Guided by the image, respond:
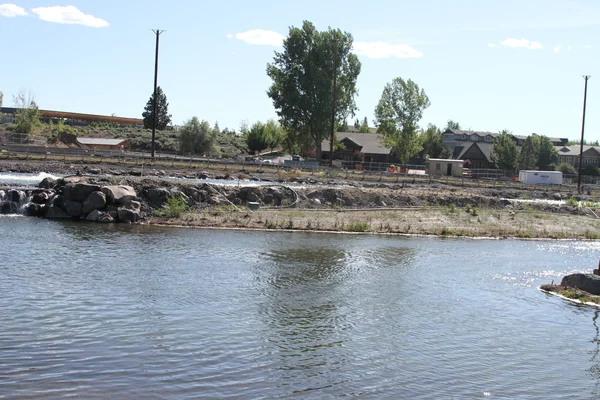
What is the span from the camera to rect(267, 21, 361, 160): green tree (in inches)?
3846

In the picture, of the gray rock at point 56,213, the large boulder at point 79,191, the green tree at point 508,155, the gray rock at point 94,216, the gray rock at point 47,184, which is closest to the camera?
the gray rock at point 94,216

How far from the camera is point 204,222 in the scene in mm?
39500

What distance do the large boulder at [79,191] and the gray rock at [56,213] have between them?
102cm

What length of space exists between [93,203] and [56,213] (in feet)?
7.74

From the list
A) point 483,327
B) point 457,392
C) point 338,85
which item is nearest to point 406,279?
point 483,327

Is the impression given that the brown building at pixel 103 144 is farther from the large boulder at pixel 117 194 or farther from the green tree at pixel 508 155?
the green tree at pixel 508 155

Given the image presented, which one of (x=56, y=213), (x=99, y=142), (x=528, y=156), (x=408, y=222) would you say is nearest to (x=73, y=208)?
(x=56, y=213)

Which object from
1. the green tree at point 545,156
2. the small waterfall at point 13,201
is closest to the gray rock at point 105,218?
the small waterfall at point 13,201

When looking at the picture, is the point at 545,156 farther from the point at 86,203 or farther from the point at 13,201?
the point at 13,201

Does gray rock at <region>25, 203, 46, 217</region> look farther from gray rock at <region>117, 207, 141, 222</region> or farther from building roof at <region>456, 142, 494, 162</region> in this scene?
building roof at <region>456, 142, 494, 162</region>

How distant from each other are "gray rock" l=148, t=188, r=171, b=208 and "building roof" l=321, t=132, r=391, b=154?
74.8m

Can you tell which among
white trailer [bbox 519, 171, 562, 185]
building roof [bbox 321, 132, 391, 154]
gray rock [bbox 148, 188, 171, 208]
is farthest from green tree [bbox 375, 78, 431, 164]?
gray rock [bbox 148, 188, 171, 208]

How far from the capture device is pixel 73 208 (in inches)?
1539

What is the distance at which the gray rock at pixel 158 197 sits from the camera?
42.0m
